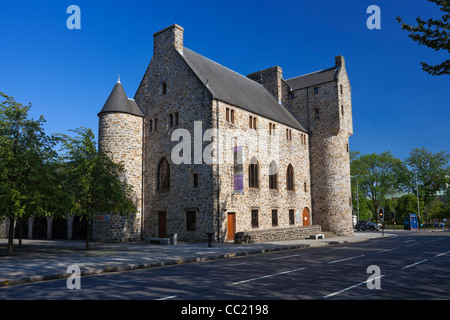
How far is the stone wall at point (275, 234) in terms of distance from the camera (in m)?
25.4

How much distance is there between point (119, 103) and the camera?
3022cm

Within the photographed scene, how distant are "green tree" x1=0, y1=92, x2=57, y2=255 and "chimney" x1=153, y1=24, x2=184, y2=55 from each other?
14.7m

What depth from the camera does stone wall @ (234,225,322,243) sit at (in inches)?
1001

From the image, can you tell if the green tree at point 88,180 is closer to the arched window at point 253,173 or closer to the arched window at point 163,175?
the arched window at point 163,175

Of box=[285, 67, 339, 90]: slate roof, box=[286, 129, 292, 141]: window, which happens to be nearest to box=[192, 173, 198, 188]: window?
box=[286, 129, 292, 141]: window

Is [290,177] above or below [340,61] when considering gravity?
below

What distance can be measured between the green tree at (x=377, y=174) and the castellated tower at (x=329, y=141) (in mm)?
34735

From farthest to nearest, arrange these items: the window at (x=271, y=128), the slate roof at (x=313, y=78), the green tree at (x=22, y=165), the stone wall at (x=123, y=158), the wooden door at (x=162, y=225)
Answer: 1. the slate roof at (x=313, y=78)
2. the window at (x=271, y=128)
3. the wooden door at (x=162, y=225)
4. the stone wall at (x=123, y=158)
5. the green tree at (x=22, y=165)

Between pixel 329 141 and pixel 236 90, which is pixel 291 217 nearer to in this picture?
pixel 329 141

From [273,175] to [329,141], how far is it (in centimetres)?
884

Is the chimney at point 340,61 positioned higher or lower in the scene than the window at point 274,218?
higher

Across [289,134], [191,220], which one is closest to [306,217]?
[289,134]

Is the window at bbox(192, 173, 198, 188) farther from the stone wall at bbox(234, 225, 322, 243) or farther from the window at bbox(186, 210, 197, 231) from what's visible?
the stone wall at bbox(234, 225, 322, 243)

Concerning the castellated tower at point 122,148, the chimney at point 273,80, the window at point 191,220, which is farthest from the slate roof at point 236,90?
the window at point 191,220
